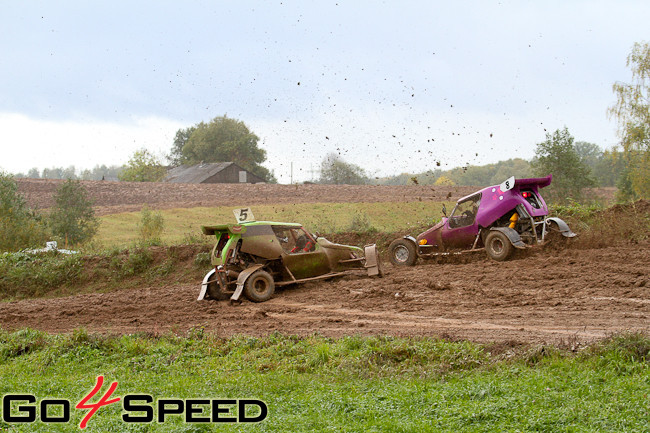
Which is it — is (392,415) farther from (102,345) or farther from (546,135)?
(546,135)

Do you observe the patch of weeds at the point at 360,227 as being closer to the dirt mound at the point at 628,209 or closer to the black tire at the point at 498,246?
the black tire at the point at 498,246

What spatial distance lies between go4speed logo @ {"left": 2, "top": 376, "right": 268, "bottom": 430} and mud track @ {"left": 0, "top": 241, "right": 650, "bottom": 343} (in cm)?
344

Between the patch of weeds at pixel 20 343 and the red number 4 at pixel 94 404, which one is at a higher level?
the patch of weeds at pixel 20 343

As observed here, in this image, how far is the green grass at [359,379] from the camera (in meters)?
5.46

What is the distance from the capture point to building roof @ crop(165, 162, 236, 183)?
61.3 m

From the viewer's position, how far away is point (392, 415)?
5656 mm

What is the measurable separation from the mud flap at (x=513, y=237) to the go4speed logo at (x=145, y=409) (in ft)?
34.9

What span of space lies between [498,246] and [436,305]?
522 cm

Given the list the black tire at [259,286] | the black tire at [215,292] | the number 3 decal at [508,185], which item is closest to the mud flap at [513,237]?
the number 3 decal at [508,185]

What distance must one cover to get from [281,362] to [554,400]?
11.8 feet

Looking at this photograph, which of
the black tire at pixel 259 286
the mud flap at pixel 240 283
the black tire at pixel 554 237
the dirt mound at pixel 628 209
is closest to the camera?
the mud flap at pixel 240 283

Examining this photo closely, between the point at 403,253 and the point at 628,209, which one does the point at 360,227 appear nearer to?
the point at 403,253

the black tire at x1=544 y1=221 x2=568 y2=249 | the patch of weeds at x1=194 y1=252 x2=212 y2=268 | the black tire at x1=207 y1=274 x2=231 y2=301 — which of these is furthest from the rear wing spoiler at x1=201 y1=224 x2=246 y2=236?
the black tire at x1=544 y1=221 x2=568 y2=249

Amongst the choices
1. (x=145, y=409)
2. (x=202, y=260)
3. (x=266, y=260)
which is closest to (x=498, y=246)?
(x=266, y=260)
